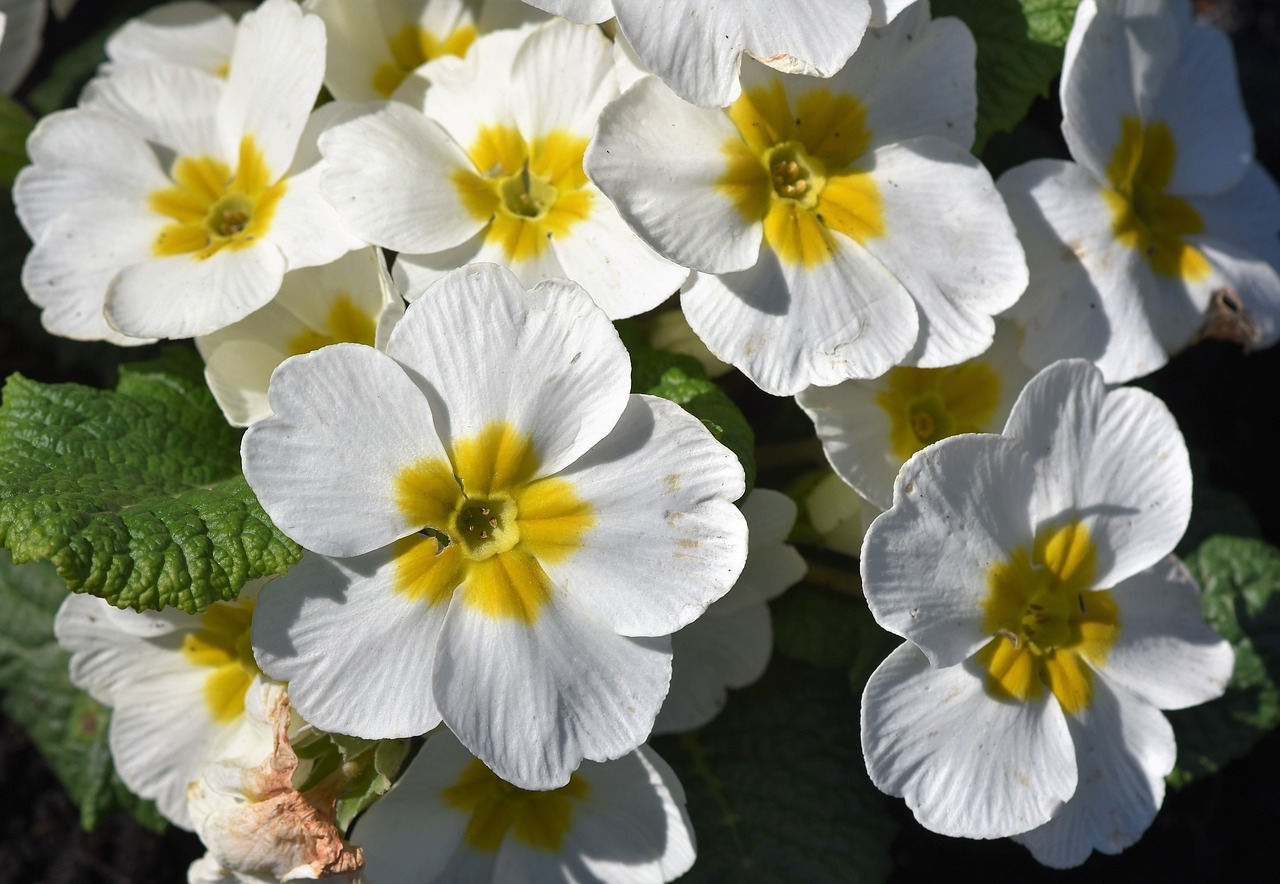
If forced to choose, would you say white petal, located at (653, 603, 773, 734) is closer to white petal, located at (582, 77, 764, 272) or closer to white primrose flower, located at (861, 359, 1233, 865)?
white primrose flower, located at (861, 359, 1233, 865)

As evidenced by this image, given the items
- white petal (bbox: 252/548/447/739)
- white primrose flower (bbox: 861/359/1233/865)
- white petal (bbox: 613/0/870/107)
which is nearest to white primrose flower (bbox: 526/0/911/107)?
white petal (bbox: 613/0/870/107)

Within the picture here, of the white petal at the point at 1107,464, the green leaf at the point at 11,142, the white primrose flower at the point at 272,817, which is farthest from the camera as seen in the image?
the green leaf at the point at 11,142

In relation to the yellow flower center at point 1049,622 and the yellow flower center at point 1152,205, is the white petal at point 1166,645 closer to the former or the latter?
the yellow flower center at point 1049,622

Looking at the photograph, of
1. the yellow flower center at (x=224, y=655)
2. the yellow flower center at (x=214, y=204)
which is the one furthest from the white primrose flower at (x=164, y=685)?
the yellow flower center at (x=214, y=204)

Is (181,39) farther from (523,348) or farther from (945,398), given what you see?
(945,398)

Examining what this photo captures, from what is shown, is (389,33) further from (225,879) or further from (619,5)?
(225,879)

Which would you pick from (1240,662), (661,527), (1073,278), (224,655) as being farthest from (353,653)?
(1240,662)
